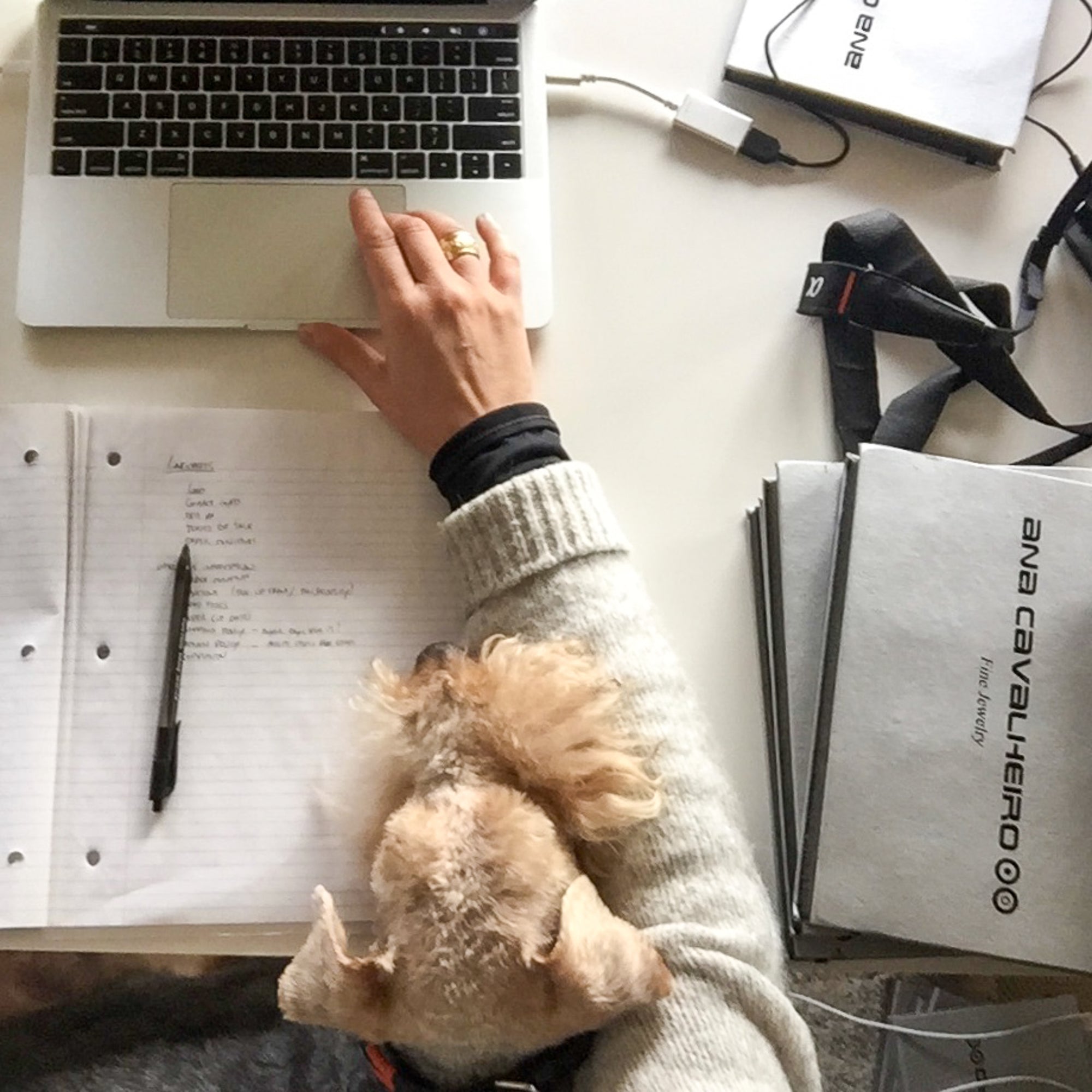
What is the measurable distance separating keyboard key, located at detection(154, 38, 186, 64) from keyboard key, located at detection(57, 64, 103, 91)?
38 millimetres

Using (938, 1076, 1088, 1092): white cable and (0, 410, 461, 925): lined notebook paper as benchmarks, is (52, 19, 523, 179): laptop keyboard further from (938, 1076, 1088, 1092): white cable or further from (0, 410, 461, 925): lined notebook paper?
(938, 1076, 1088, 1092): white cable

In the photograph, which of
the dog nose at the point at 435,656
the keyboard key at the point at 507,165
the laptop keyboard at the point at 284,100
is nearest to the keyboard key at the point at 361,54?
the laptop keyboard at the point at 284,100

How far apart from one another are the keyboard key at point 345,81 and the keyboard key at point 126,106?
12 centimetres

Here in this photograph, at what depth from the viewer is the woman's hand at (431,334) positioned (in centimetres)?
68

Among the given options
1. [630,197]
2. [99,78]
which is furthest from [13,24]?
[630,197]

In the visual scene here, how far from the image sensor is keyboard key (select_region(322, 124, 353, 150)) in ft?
2.40

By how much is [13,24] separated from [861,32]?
56cm

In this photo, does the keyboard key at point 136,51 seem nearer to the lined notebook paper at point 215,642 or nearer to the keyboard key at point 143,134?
the keyboard key at point 143,134

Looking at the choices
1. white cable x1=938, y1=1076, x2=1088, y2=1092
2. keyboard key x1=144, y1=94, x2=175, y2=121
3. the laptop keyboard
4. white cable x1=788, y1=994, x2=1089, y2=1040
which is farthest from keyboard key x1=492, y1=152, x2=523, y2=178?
white cable x1=938, y1=1076, x2=1088, y2=1092

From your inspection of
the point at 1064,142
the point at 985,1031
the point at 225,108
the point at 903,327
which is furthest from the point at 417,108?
the point at 985,1031

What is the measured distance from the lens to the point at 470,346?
0.69 meters

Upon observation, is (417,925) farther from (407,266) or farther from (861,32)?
(861,32)

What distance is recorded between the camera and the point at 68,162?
2.35 ft

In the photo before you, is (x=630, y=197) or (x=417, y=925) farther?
(x=630, y=197)
